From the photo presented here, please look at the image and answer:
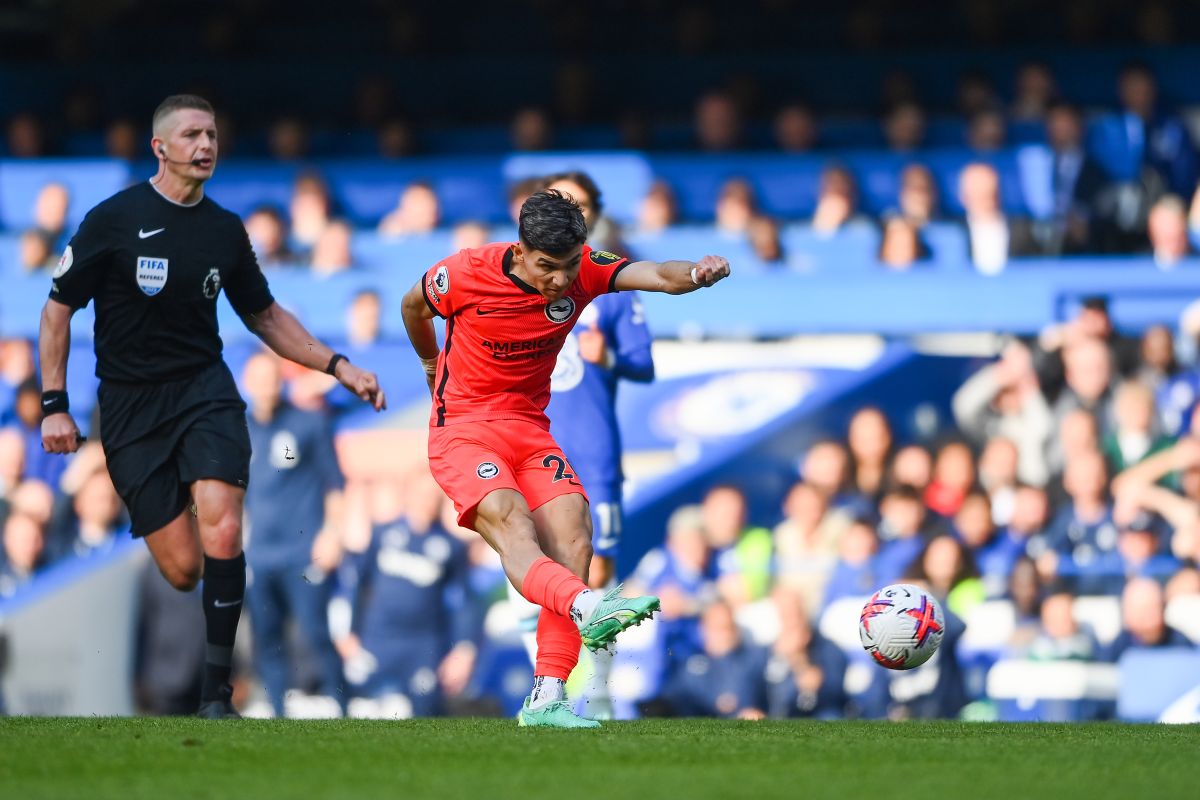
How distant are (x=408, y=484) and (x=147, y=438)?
10.7ft

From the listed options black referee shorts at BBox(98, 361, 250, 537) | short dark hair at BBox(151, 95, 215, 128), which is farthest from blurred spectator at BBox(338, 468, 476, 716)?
short dark hair at BBox(151, 95, 215, 128)

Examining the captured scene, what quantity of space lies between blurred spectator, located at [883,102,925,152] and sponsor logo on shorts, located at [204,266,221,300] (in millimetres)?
6526

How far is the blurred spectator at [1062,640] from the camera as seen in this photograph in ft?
30.0

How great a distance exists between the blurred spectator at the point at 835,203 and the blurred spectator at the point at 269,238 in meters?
3.58

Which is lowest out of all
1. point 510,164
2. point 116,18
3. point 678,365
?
point 678,365

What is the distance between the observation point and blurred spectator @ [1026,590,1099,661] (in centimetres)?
913

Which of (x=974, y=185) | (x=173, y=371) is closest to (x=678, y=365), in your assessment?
(x=974, y=185)

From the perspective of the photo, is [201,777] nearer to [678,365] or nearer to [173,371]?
[173,371]

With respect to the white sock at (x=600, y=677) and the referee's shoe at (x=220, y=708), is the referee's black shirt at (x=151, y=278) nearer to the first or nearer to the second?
the referee's shoe at (x=220, y=708)

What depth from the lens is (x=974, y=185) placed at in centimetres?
1120

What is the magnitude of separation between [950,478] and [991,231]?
2.13m

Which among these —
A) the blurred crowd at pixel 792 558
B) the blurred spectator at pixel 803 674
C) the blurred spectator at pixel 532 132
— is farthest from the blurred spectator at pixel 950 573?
the blurred spectator at pixel 532 132

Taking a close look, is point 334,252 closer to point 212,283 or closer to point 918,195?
point 918,195

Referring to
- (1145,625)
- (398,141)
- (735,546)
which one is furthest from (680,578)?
(398,141)
